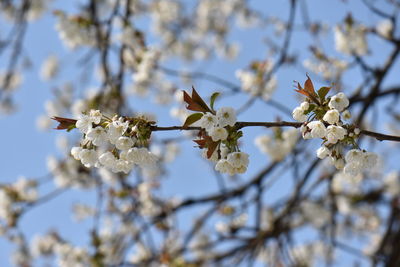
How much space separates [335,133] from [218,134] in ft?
1.25

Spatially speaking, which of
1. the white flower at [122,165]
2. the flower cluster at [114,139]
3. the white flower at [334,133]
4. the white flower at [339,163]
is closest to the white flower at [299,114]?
the white flower at [334,133]

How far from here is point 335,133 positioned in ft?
4.96

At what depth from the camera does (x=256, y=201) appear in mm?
4496

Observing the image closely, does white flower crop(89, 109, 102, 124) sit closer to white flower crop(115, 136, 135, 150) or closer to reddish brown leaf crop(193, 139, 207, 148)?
white flower crop(115, 136, 135, 150)

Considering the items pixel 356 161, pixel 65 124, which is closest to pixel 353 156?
A: pixel 356 161

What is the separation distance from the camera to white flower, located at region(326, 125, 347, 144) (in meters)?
1.51

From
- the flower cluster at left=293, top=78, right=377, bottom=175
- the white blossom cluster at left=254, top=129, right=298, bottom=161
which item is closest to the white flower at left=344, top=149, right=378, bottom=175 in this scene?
the flower cluster at left=293, top=78, right=377, bottom=175

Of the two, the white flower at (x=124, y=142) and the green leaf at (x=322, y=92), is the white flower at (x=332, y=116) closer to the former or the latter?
the green leaf at (x=322, y=92)

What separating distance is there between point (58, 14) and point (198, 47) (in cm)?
352

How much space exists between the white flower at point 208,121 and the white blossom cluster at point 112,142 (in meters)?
0.22

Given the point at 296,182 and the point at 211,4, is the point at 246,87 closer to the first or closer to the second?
the point at 296,182

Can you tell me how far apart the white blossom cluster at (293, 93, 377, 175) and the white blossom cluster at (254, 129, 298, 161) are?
95.4 inches

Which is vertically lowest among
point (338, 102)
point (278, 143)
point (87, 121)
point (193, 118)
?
point (338, 102)

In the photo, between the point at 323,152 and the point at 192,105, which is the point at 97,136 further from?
the point at 323,152
